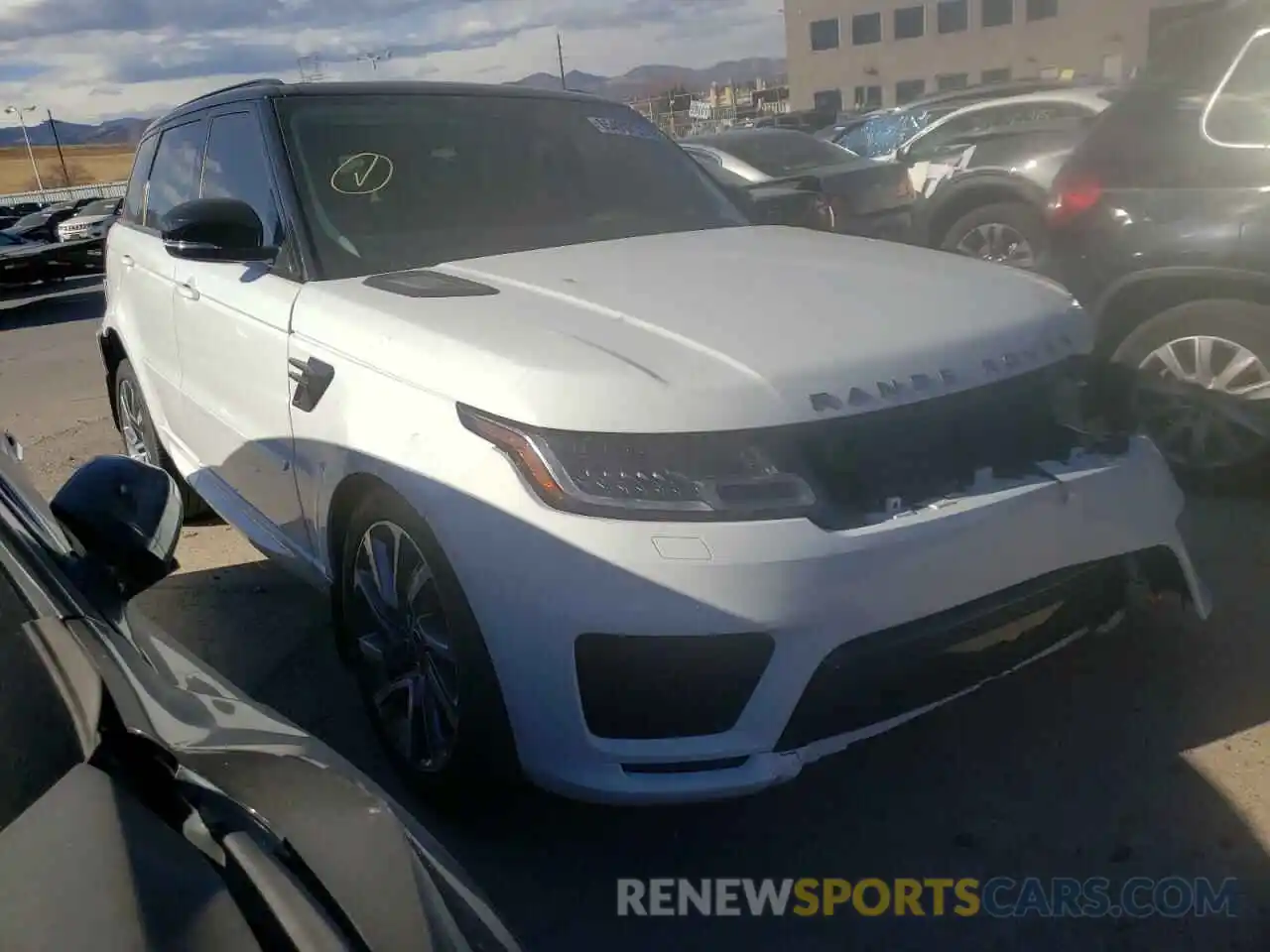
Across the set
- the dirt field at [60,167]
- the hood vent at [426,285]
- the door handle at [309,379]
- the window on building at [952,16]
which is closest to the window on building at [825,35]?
the window on building at [952,16]

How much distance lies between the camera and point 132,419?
17.4 feet

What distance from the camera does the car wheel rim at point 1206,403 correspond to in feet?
13.8

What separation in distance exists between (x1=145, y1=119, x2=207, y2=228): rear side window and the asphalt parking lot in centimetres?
191

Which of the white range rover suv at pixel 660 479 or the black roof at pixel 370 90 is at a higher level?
the black roof at pixel 370 90

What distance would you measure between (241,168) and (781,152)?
6.88 meters

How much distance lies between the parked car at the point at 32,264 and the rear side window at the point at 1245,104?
53.6ft

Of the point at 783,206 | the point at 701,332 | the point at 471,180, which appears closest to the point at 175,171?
the point at 471,180

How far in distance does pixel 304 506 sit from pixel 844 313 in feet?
5.12

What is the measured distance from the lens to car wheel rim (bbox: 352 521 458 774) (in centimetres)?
262

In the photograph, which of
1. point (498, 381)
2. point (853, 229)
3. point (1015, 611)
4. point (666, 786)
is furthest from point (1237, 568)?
point (853, 229)

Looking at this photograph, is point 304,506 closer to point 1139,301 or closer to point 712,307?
point 712,307

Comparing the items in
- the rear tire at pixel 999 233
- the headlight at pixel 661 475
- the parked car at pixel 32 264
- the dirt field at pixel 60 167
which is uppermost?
the headlight at pixel 661 475

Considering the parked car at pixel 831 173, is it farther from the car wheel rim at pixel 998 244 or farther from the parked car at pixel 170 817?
the parked car at pixel 170 817

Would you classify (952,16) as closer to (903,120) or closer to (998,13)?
(998,13)
